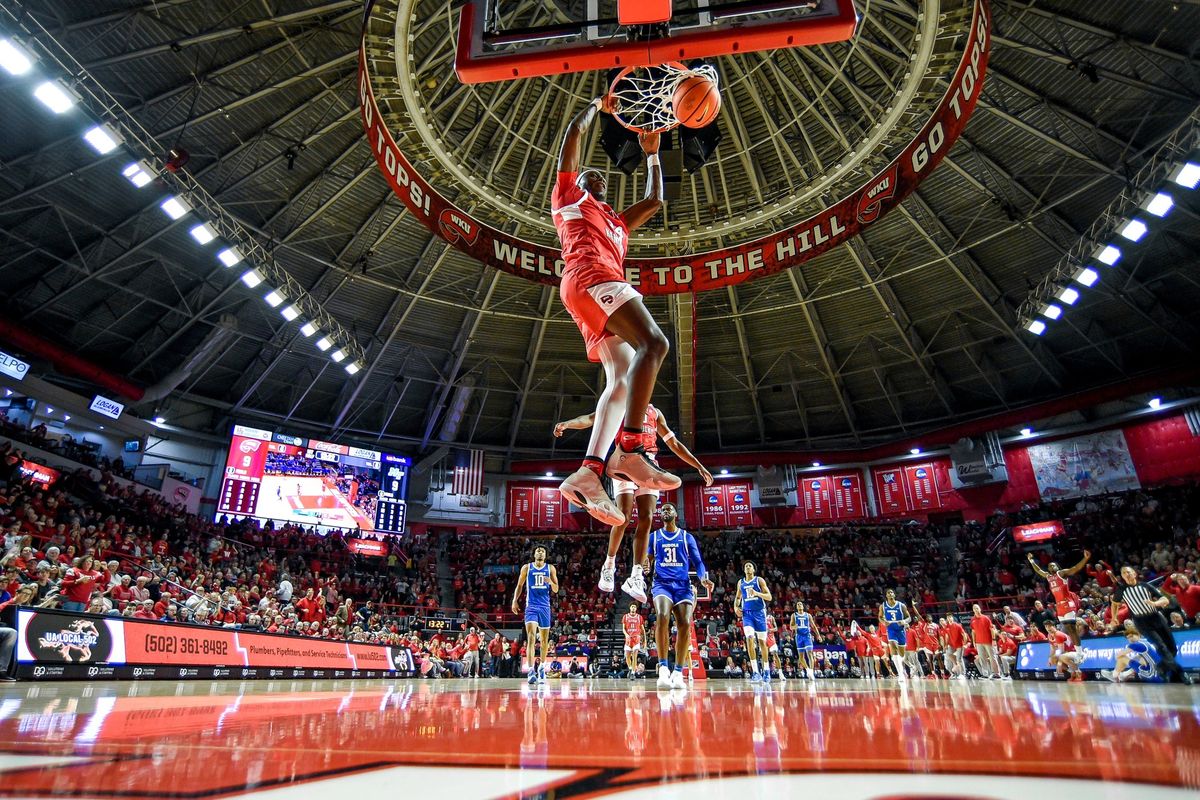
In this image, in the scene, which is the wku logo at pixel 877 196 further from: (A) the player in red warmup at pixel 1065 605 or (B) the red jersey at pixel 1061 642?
(B) the red jersey at pixel 1061 642

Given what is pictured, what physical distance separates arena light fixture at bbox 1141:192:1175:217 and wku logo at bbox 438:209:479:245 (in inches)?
620

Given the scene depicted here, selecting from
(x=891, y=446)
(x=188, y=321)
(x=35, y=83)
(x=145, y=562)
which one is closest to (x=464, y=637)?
(x=145, y=562)

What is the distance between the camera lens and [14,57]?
11234 mm

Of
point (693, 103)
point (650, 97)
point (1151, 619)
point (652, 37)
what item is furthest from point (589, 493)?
point (1151, 619)

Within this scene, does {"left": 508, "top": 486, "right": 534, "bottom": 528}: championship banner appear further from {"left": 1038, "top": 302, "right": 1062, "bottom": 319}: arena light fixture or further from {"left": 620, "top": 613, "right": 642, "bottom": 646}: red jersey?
{"left": 1038, "top": 302, "right": 1062, "bottom": 319}: arena light fixture

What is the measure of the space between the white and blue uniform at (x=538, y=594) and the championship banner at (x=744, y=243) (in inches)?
324

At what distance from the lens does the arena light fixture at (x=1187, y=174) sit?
44.9 feet

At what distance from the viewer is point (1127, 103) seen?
15.5 m

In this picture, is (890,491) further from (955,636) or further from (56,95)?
(56,95)

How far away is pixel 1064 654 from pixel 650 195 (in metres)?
11.8

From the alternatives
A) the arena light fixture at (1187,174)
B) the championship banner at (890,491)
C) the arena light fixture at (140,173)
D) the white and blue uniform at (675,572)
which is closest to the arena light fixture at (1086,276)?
the arena light fixture at (1187,174)

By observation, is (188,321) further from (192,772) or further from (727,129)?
(192,772)

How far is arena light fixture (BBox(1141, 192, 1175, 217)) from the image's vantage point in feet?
47.7

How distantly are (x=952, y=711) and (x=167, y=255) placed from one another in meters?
22.4
